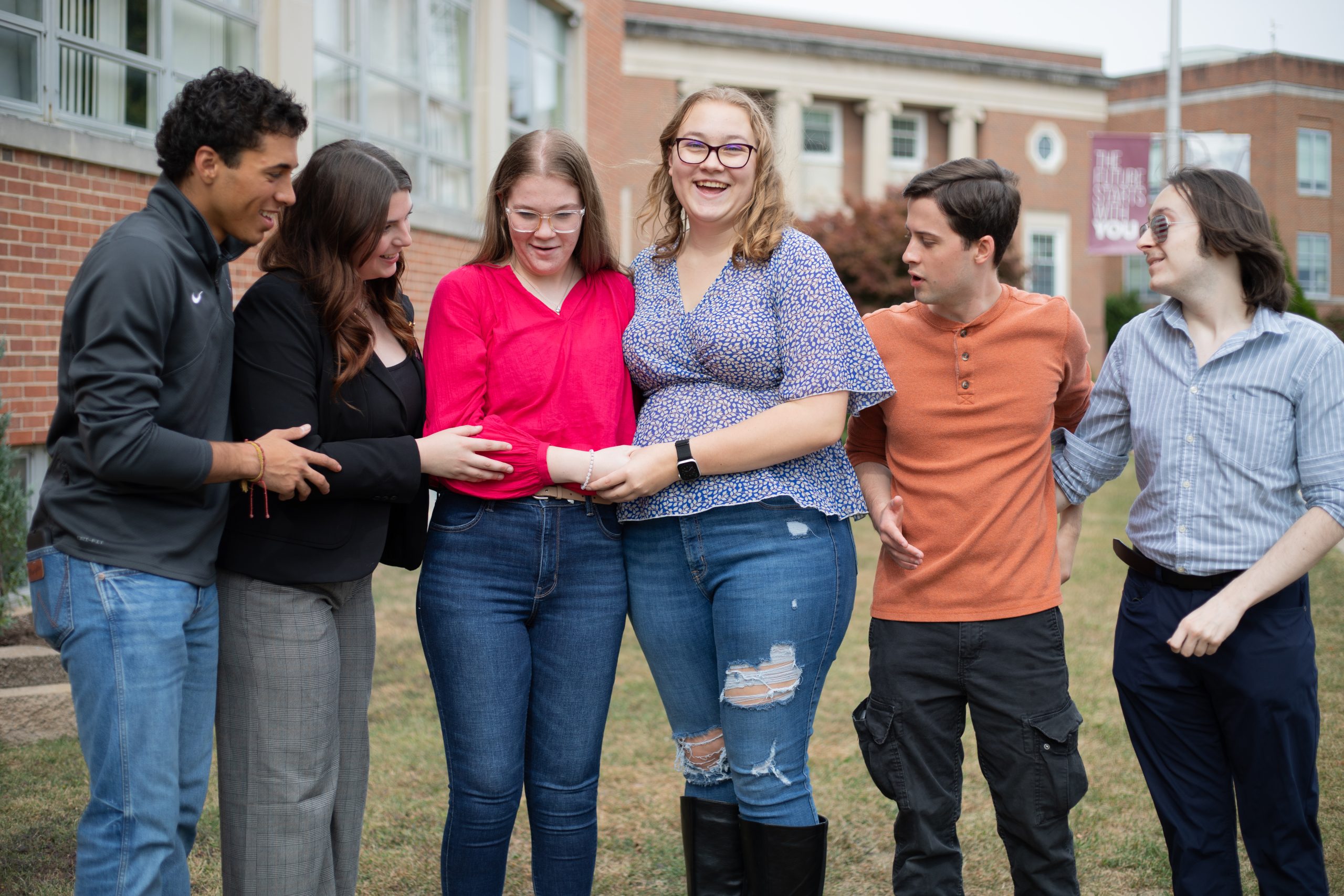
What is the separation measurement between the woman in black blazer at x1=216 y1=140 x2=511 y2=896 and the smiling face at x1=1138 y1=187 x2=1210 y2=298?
5.49 feet

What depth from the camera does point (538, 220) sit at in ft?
9.03

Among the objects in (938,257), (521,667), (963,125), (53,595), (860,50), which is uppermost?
(860,50)

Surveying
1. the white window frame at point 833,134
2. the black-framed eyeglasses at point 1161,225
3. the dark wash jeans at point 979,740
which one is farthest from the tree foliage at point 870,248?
the dark wash jeans at point 979,740

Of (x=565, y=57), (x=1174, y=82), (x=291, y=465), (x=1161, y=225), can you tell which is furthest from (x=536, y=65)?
(x=291, y=465)

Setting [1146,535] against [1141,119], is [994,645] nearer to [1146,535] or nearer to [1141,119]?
[1146,535]

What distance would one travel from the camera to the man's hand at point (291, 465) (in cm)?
239

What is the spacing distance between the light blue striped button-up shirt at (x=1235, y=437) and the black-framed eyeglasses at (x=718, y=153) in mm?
1104

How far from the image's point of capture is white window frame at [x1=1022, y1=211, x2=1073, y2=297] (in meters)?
35.3

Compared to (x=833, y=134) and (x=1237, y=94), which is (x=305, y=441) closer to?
(x=833, y=134)

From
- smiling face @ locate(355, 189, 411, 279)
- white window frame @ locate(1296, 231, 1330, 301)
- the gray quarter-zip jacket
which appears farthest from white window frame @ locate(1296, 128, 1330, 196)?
the gray quarter-zip jacket

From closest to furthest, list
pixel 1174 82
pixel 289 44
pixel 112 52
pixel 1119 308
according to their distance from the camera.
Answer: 1. pixel 112 52
2. pixel 289 44
3. pixel 1174 82
4. pixel 1119 308

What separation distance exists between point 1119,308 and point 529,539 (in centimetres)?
4166

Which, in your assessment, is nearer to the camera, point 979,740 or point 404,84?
point 979,740

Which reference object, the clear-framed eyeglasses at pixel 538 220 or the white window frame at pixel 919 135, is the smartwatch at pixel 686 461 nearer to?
the clear-framed eyeglasses at pixel 538 220
